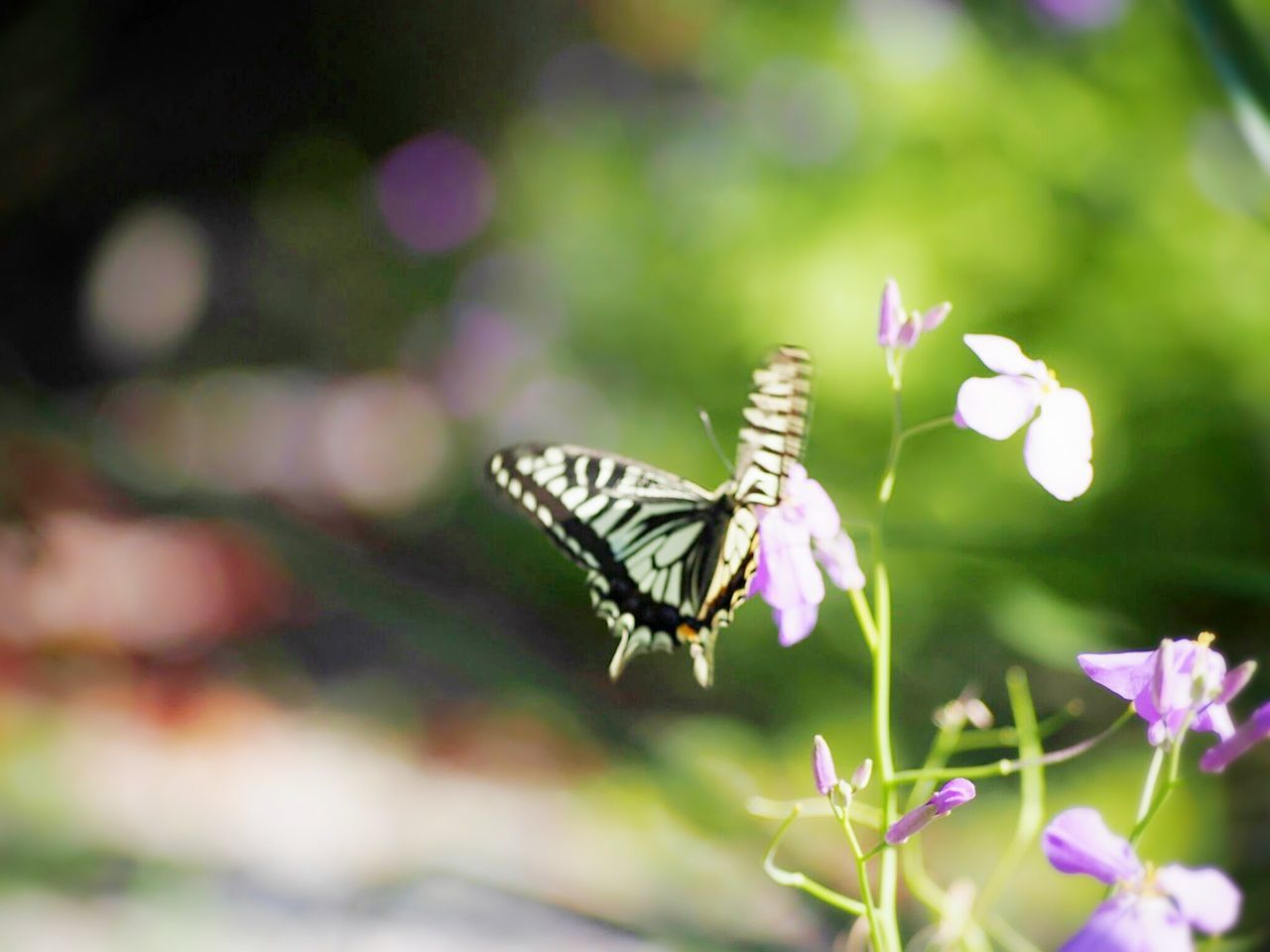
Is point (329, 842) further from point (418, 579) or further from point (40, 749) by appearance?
point (418, 579)

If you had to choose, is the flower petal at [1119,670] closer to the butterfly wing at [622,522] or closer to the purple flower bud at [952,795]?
the purple flower bud at [952,795]

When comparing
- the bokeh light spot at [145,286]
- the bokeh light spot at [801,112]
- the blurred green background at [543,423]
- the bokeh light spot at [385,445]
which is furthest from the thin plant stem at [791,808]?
the bokeh light spot at [145,286]

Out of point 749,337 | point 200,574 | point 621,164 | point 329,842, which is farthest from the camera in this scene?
point 200,574

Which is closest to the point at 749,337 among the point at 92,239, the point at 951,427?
the point at 951,427

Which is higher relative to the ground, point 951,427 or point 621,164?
point 621,164

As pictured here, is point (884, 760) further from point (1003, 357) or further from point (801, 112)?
point (801, 112)
